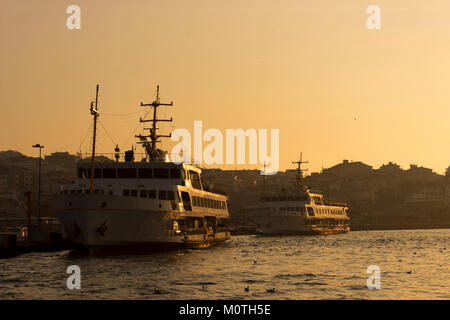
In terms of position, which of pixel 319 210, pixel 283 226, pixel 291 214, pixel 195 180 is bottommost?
pixel 283 226

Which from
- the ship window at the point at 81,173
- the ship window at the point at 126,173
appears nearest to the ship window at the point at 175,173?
the ship window at the point at 126,173

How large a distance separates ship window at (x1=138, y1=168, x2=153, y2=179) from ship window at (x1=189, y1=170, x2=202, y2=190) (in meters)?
5.92

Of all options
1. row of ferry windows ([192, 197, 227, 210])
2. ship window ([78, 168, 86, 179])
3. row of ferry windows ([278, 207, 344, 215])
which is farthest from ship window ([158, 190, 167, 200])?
row of ferry windows ([278, 207, 344, 215])

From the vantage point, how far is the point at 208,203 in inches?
2474

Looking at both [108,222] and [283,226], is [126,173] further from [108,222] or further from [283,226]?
[283,226]

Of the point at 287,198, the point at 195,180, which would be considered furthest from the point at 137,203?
the point at 287,198

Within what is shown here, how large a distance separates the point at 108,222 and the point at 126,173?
Answer: 8448mm

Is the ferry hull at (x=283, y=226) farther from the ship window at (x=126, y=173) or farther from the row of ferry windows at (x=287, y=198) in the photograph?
the ship window at (x=126, y=173)

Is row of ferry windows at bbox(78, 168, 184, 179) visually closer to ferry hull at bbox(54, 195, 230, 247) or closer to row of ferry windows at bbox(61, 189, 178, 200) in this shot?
row of ferry windows at bbox(61, 189, 178, 200)

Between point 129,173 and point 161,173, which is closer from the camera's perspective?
point 129,173

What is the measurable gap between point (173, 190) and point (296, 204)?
64563mm

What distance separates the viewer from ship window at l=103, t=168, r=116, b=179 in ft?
166

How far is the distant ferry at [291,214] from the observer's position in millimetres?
108625
